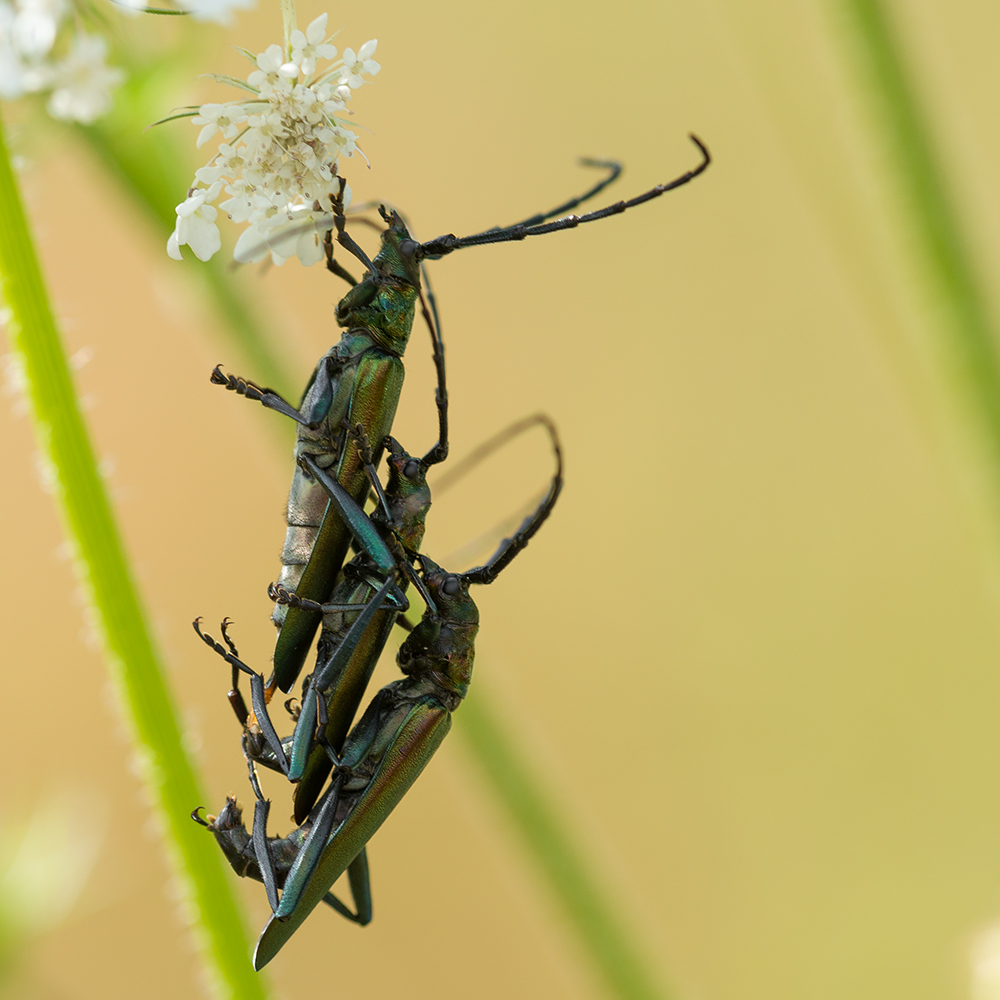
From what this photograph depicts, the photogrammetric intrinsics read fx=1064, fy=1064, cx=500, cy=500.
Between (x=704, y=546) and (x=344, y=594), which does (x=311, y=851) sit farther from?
(x=704, y=546)

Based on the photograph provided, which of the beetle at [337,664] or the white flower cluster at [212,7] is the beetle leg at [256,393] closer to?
the beetle at [337,664]

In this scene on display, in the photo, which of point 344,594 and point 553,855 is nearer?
point 344,594

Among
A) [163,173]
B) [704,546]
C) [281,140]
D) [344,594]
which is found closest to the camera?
→ [281,140]

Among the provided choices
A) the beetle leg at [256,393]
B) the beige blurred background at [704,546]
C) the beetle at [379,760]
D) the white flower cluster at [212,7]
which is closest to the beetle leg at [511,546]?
the beetle at [379,760]

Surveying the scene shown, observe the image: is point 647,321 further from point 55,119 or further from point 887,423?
point 55,119

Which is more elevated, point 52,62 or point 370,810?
point 52,62

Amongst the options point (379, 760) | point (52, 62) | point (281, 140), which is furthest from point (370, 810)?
point (52, 62)
